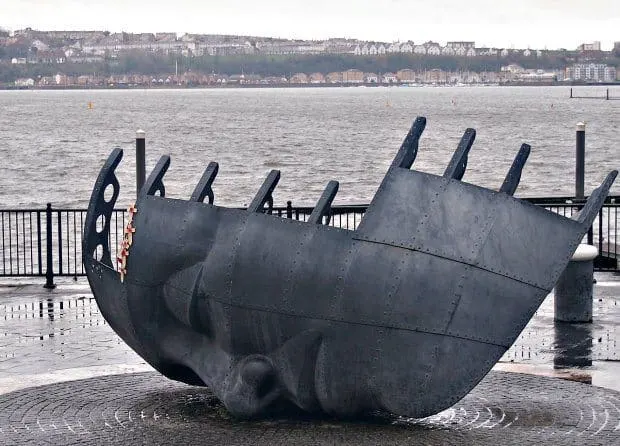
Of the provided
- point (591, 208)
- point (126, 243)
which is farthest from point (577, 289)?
point (126, 243)

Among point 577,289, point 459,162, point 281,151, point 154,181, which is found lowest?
point 281,151

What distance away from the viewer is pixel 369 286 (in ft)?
39.7

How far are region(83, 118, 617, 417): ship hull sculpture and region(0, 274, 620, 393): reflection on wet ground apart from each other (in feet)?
9.16

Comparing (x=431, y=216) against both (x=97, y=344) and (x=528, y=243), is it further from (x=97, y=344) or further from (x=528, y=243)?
(x=97, y=344)

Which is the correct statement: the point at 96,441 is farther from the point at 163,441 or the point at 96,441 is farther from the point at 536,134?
the point at 536,134

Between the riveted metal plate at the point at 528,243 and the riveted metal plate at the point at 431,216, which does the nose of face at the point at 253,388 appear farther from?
the riveted metal plate at the point at 528,243

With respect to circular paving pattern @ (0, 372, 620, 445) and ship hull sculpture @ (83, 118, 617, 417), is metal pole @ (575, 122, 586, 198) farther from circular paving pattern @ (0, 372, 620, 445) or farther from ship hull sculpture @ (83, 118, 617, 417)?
ship hull sculpture @ (83, 118, 617, 417)

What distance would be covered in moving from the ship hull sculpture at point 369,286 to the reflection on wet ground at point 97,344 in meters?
2.79

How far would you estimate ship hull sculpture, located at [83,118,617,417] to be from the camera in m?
12.0

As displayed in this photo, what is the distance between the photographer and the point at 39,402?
13734mm

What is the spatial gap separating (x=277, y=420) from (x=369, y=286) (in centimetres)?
166

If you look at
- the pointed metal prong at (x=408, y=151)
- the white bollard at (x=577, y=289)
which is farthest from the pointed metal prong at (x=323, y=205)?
the white bollard at (x=577, y=289)

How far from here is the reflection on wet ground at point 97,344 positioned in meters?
15.4

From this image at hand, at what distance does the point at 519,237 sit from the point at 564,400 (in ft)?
7.94
